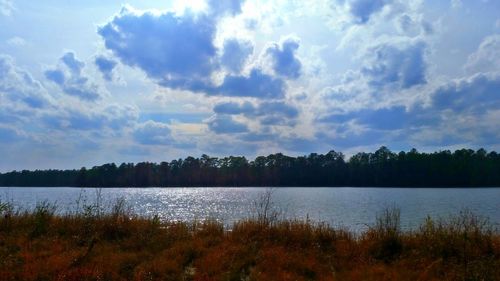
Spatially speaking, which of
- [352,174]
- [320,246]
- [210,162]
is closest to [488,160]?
[352,174]

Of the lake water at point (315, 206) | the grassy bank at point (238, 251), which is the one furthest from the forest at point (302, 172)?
the grassy bank at point (238, 251)

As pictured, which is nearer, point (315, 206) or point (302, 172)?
point (315, 206)

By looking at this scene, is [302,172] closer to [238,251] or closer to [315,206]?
[315,206]

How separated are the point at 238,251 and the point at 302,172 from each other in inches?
5220

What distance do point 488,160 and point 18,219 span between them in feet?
441

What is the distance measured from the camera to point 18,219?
13820 millimetres

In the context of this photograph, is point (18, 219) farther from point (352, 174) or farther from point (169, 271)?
point (352, 174)

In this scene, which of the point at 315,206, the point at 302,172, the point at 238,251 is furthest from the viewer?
the point at 302,172

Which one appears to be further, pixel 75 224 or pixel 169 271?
pixel 75 224

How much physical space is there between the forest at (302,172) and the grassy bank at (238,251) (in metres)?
92.2

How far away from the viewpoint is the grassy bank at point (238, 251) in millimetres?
8734

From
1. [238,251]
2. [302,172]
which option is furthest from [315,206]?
[302,172]

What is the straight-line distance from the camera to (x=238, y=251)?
1013 cm

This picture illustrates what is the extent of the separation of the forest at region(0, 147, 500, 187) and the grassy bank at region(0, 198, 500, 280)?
92.2 m
